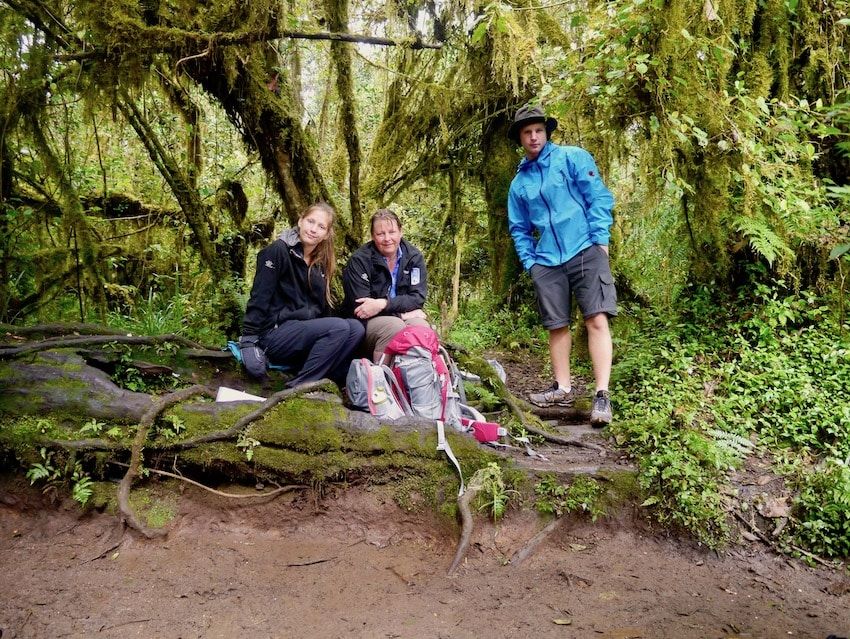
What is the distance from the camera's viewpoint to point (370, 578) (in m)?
3.52

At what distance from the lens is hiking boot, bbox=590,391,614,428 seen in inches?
191

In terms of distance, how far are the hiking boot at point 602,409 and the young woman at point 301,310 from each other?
2.09m

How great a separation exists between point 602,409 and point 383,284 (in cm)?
217

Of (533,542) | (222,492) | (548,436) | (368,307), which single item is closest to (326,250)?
(368,307)

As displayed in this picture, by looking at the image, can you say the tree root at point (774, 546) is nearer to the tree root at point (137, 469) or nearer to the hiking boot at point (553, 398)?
the hiking boot at point (553, 398)

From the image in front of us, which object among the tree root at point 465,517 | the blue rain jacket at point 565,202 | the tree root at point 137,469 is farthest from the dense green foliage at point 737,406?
the tree root at point 137,469

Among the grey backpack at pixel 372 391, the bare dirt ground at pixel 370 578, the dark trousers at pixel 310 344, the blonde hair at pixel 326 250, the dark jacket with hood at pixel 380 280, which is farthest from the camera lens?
the dark jacket with hood at pixel 380 280

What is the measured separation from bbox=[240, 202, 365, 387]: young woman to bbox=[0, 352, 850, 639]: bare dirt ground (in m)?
1.12

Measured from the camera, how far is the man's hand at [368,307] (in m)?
4.90

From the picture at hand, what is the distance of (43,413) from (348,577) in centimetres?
244

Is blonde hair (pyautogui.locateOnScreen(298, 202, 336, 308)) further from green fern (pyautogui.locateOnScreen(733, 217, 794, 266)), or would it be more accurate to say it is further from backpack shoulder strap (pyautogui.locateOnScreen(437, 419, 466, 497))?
green fern (pyautogui.locateOnScreen(733, 217, 794, 266))

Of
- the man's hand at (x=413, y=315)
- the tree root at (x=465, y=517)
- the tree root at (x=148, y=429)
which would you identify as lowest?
the tree root at (x=465, y=517)

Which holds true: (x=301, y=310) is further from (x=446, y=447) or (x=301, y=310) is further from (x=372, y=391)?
(x=446, y=447)

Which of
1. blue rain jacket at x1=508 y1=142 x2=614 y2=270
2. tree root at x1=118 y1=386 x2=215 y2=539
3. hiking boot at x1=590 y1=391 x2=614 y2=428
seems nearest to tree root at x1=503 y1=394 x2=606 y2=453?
hiking boot at x1=590 y1=391 x2=614 y2=428
